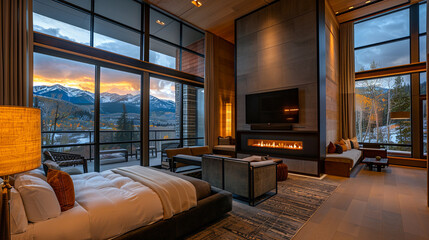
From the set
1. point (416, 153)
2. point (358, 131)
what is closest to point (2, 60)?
point (358, 131)

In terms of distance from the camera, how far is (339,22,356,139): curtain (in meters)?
6.57

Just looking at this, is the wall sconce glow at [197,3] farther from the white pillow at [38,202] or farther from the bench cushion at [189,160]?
the white pillow at [38,202]

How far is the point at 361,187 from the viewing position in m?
3.78

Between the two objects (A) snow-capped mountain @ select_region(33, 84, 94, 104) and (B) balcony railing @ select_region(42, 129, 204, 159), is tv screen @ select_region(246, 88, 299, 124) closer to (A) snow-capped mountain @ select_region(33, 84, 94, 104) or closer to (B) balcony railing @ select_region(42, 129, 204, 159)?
(B) balcony railing @ select_region(42, 129, 204, 159)

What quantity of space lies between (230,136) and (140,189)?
5636 millimetres

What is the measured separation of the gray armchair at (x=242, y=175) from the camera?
2.84 m

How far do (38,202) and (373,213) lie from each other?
3.76m

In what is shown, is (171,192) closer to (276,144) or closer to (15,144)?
(15,144)

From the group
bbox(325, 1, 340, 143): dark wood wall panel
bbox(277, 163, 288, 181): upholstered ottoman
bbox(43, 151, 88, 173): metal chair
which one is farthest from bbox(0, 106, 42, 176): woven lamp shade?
bbox(325, 1, 340, 143): dark wood wall panel

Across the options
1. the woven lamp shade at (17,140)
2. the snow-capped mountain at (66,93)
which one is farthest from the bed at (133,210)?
the snow-capped mountain at (66,93)

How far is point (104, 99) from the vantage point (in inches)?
185

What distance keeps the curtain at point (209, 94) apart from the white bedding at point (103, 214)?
4793 millimetres

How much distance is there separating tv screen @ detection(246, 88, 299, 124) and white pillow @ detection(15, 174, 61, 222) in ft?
15.5

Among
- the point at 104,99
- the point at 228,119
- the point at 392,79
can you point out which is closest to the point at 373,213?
the point at 228,119
